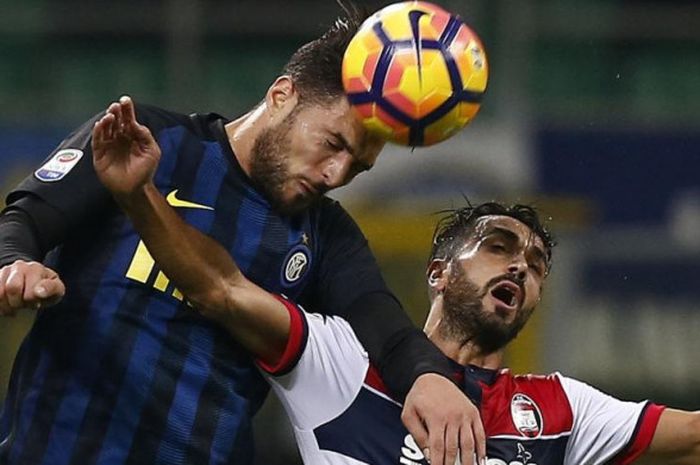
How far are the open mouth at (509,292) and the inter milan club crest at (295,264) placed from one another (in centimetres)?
56

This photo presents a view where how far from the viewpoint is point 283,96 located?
4070 millimetres

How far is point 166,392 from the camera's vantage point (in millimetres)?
3912

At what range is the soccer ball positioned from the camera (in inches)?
150

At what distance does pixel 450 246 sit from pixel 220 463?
0.97m

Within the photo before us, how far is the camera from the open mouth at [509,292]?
4.37m

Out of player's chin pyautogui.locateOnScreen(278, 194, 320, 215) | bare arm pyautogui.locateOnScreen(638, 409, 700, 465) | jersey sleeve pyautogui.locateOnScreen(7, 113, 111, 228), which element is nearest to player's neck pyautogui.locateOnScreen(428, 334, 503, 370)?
bare arm pyautogui.locateOnScreen(638, 409, 700, 465)

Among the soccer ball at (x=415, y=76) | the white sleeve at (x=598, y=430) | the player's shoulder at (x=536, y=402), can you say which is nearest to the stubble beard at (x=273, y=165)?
the soccer ball at (x=415, y=76)

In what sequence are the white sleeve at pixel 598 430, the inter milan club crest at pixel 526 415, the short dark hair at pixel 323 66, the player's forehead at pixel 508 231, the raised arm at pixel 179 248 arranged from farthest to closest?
1. the player's forehead at pixel 508 231
2. the white sleeve at pixel 598 430
3. the inter milan club crest at pixel 526 415
4. the short dark hair at pixel 323 66
5. the raised arm at pixel 179 248

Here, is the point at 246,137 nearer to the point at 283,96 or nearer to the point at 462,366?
the point at 283,96

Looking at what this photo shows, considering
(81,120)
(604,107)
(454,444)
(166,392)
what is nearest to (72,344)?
(166,392)

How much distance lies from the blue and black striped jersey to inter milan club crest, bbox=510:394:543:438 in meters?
0.72

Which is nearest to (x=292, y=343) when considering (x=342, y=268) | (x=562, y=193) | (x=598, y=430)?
(x=342, y=268)

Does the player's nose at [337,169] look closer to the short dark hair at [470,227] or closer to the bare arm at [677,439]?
the short dark hair at [470,227]

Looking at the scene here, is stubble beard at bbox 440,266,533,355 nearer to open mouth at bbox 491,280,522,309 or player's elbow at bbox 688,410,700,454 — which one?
open mouth at bbox 491,280,522,309
